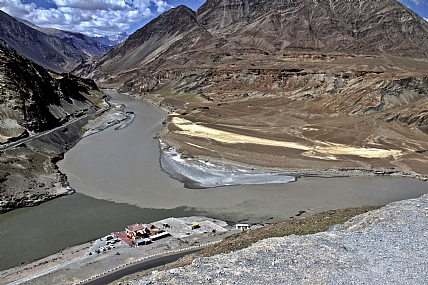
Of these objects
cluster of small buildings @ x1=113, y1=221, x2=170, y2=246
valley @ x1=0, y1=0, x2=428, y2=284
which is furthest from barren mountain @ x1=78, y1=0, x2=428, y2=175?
cluster of small buildings @ x1=113, y1=221, x2=170, y2=246

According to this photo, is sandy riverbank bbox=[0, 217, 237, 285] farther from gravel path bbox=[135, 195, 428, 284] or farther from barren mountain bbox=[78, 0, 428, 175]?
barren mountain bbox=[78, 0, 428, 175]

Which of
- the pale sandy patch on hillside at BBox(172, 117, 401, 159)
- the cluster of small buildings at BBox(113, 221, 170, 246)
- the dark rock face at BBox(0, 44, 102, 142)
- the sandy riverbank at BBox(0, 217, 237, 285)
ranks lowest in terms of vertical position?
the sandy riverbank at BBox(0, 217, 237, 285)

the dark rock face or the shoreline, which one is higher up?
the dark rock face

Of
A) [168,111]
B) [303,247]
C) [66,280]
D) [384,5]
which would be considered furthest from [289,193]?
[384,5]

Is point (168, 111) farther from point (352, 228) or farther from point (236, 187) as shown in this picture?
point (352, 228)

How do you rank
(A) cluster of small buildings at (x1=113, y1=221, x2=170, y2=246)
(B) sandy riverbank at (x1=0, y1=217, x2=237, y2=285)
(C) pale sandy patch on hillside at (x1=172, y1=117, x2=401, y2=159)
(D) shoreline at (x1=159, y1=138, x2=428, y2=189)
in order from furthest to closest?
(C) pale sandy patch on hillside at (x1=172, y1=117, x2=401, y2=159), (D) shoreline at (x1=159, y1=138, x2=428, y2=189), (A) cluster of small buildings at (x1=113, y1=221, x2=170, y2=246), (B) sandy riverbank at (x1=0, y1=217, x2=237, y2=285)

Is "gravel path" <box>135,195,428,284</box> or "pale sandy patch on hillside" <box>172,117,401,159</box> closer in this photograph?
"gravel path" <box>135,195,428,284</box>
